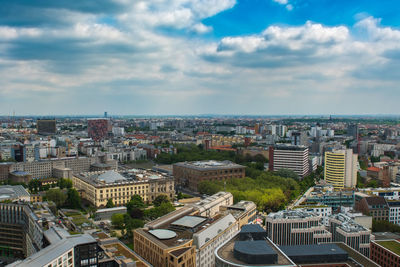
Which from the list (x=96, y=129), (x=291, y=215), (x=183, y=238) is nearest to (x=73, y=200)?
(x=183, y=238)

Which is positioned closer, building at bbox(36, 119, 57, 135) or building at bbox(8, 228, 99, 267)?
building at bbox(8, 228, 99, 267)

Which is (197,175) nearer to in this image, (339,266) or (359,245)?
(359,245)

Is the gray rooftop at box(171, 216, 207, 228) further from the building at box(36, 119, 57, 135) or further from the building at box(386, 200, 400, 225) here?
the building at box(36, 119, 57, 135)

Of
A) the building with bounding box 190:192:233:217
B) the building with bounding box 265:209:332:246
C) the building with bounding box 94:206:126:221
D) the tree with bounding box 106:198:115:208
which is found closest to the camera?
the building with bounding box 265:209:332:246

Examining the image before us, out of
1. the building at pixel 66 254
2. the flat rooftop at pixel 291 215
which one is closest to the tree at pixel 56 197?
the building at pixel 66 254

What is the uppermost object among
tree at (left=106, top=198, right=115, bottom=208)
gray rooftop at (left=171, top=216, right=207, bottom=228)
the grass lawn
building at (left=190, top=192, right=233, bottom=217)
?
gray rooftop at (left=171, top=216, right=207, bottom=228)

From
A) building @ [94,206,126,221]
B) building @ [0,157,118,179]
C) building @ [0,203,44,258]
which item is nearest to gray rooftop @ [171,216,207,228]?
building @ [0,203,44,258]

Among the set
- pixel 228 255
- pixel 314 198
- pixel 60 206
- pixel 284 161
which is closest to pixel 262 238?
pixel 228 255
